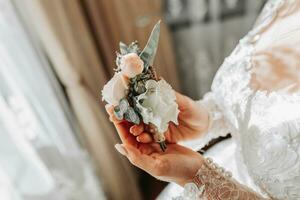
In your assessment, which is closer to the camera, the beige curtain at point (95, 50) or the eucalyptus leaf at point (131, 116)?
the eucalyptus leaf at point (131, 116)

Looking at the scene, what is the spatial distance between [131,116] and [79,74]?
0.72 m

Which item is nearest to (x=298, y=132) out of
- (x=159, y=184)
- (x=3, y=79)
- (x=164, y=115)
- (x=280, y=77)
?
(x=280, y=77)

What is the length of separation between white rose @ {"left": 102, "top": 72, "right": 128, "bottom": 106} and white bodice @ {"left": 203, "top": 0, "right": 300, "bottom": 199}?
0.92ft

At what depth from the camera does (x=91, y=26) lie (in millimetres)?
1465

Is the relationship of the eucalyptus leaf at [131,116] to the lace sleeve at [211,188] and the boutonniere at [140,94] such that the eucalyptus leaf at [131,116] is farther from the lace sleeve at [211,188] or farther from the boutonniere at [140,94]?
the lace sleeve at [211,188]

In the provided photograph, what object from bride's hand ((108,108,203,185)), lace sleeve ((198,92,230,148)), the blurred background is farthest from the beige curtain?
bride's hand ((108,108,203,185))

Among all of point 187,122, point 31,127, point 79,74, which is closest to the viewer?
point 187,122

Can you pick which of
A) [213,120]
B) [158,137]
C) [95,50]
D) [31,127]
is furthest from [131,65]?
[95,50]

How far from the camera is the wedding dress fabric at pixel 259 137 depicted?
2.24 feet

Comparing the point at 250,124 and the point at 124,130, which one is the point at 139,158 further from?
the point at 250,124

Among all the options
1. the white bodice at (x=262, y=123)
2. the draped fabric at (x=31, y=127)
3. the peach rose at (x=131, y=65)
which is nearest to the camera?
the peach rose at (x=131, y=65)

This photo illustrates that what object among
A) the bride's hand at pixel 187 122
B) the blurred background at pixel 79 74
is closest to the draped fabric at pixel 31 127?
the blurred background at pixel 79 74

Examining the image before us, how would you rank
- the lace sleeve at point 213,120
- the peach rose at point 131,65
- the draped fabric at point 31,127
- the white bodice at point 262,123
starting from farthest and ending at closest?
the draped fabric at point 31,127
the lace sleeve at point 213,120
the white bodice at point 262,123
the peach rose at point 131,65

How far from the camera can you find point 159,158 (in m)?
0.65
